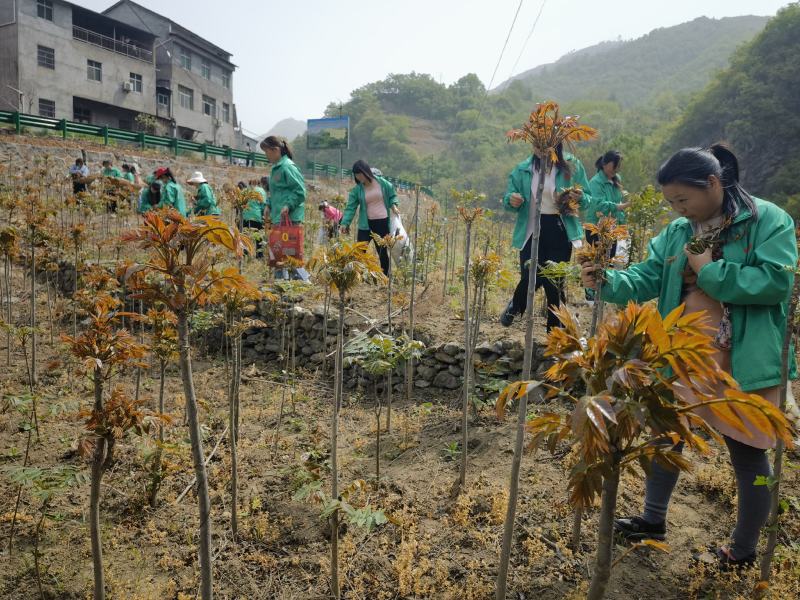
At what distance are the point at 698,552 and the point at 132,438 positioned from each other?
389 cm

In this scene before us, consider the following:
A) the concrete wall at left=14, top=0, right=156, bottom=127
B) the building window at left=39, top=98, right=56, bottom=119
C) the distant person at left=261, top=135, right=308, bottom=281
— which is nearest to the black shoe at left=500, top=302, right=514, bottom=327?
the distant person at left=261, top=135, right=308, bottom=281

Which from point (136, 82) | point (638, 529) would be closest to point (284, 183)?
point (638, 529)

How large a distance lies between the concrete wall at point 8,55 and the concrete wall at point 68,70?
1.08 feet

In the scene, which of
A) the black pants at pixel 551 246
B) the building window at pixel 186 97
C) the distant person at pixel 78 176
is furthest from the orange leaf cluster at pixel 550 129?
the building window at pixel 186 97

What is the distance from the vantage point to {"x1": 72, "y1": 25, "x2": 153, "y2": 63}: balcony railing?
26.1 meters

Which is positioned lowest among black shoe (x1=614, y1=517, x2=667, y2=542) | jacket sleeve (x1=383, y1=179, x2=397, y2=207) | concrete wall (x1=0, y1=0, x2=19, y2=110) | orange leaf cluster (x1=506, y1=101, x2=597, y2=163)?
black shoe (x1=614, y1=517, x2=667, y2=542)

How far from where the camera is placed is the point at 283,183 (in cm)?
568

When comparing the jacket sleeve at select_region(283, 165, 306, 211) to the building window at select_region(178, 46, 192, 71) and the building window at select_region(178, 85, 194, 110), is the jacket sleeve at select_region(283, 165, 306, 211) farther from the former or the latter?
the building window at select_region(178, 46, 192, 71)

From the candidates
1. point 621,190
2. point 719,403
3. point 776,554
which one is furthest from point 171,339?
point 621,190

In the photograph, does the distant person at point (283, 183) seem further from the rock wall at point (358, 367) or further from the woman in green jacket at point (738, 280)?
the woman in green jacket at point (738, 280)

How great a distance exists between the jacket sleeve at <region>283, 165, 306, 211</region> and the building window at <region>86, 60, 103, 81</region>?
2766 cm

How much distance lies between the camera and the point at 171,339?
127 inches

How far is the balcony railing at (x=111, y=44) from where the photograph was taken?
1029 inches

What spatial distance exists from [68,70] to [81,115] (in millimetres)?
2446
